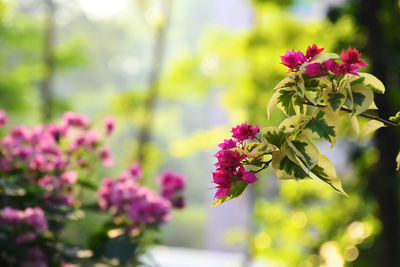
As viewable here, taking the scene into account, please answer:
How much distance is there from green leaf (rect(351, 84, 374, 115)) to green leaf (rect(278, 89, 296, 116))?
2.4 inches

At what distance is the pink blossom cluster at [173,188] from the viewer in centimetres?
118

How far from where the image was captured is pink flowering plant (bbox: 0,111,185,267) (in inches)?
39.5

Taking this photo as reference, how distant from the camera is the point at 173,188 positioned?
46.7 inches

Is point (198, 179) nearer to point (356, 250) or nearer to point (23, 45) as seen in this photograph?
point (23, 45)

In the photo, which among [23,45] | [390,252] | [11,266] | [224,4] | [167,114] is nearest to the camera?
[11,266]

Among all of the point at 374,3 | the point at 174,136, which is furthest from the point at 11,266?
the point at 174,136

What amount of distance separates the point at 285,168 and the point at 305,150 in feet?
0.09

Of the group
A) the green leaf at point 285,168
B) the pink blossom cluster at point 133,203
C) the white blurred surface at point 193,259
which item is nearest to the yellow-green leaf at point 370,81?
the green leaf at point 285,168

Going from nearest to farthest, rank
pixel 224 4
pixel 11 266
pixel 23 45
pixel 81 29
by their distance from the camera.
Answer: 1. pixel 11 266
2. pixel 23 45
3. pixel 224 4
4. pixel 81 29

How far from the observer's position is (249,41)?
286 cm

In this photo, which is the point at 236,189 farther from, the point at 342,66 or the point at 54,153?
the point at 54,153

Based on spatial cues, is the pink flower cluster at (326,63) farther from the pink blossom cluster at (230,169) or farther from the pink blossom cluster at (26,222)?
the pink blossom cluster at (26,222)

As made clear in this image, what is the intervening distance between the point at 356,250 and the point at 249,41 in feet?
4.43

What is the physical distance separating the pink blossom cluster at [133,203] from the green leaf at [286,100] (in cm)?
65
